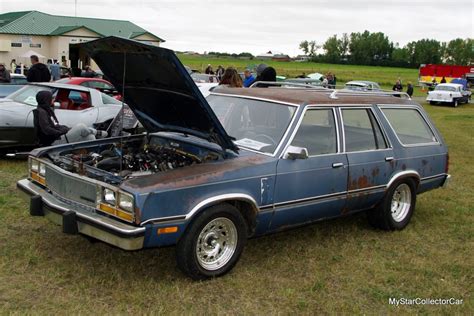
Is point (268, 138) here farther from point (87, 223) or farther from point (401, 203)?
point (401, 203)

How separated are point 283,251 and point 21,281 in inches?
95.6

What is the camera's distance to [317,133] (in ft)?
17.4

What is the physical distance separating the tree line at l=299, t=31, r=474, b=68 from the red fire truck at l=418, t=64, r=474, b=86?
6841 cm

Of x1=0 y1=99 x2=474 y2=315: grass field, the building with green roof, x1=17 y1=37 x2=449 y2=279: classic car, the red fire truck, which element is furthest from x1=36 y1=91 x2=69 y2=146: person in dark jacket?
the red fire truck

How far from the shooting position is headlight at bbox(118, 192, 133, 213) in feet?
12.9

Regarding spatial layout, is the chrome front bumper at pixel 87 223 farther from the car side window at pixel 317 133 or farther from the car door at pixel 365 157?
the car door at pixel 365 157

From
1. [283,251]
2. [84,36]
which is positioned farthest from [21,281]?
[84,36]

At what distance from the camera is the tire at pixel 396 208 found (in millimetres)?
5969

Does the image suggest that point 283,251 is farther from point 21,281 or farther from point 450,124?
point 450,124

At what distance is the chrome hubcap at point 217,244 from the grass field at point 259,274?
0.16 meters

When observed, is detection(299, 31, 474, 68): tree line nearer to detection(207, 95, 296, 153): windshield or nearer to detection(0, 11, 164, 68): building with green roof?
detection(0, 11, 164, 68): building with green roof

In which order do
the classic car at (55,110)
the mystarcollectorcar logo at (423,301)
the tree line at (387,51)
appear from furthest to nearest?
the tree line at (387,51) < the classic car at (55,110) < the mystarcollectorcar logo at (423,301)

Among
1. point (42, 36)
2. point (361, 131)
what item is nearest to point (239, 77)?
point (361, 131)

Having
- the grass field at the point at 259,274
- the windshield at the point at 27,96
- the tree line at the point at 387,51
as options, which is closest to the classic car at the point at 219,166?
the grass field at the point at 259,274
